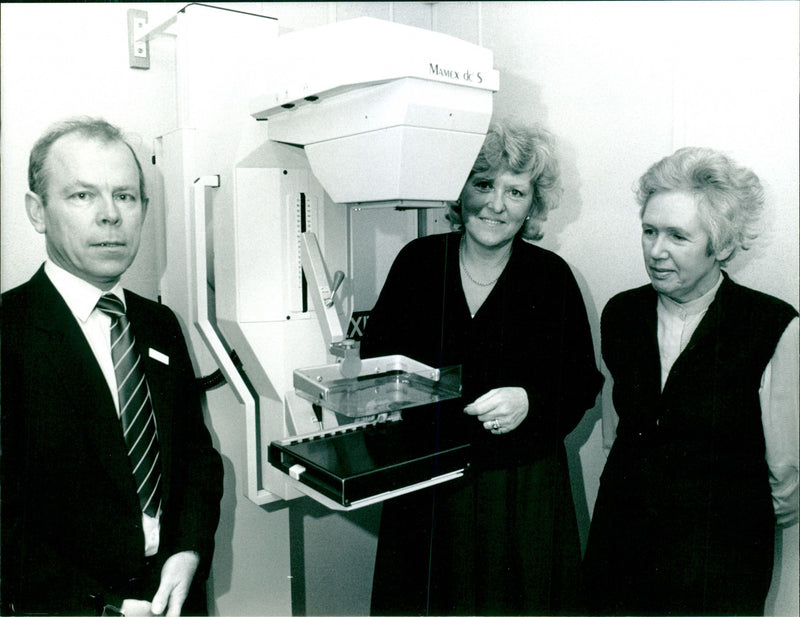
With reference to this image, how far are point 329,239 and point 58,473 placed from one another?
759mm

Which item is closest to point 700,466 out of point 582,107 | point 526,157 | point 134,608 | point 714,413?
point 714,413

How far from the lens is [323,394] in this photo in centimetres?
115

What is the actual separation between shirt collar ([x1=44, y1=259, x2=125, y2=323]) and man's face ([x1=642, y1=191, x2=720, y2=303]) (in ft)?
3.99

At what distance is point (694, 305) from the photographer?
1.47 meters

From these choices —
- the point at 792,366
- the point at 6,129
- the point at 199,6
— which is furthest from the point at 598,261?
the point at 6,129

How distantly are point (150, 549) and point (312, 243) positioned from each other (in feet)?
2.36

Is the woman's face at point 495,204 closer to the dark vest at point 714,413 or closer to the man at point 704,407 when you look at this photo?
the man at point 704,407

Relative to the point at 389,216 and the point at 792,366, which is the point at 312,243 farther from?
the point at 792,366

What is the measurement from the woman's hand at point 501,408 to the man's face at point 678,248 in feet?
1.41

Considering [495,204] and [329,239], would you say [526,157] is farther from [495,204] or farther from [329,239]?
[329,239]

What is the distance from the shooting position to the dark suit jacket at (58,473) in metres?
1.10

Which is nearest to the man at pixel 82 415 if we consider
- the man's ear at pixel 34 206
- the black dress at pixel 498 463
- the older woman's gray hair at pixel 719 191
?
the man's ear at pixel 34 206

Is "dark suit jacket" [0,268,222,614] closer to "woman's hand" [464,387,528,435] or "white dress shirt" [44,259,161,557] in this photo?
"white dress shirt" [44,259,161,557]

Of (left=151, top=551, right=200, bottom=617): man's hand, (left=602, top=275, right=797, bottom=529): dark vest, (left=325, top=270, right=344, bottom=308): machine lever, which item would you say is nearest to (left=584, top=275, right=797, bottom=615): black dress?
(left=602, top=275, right=797, bottom=529): dark vest
